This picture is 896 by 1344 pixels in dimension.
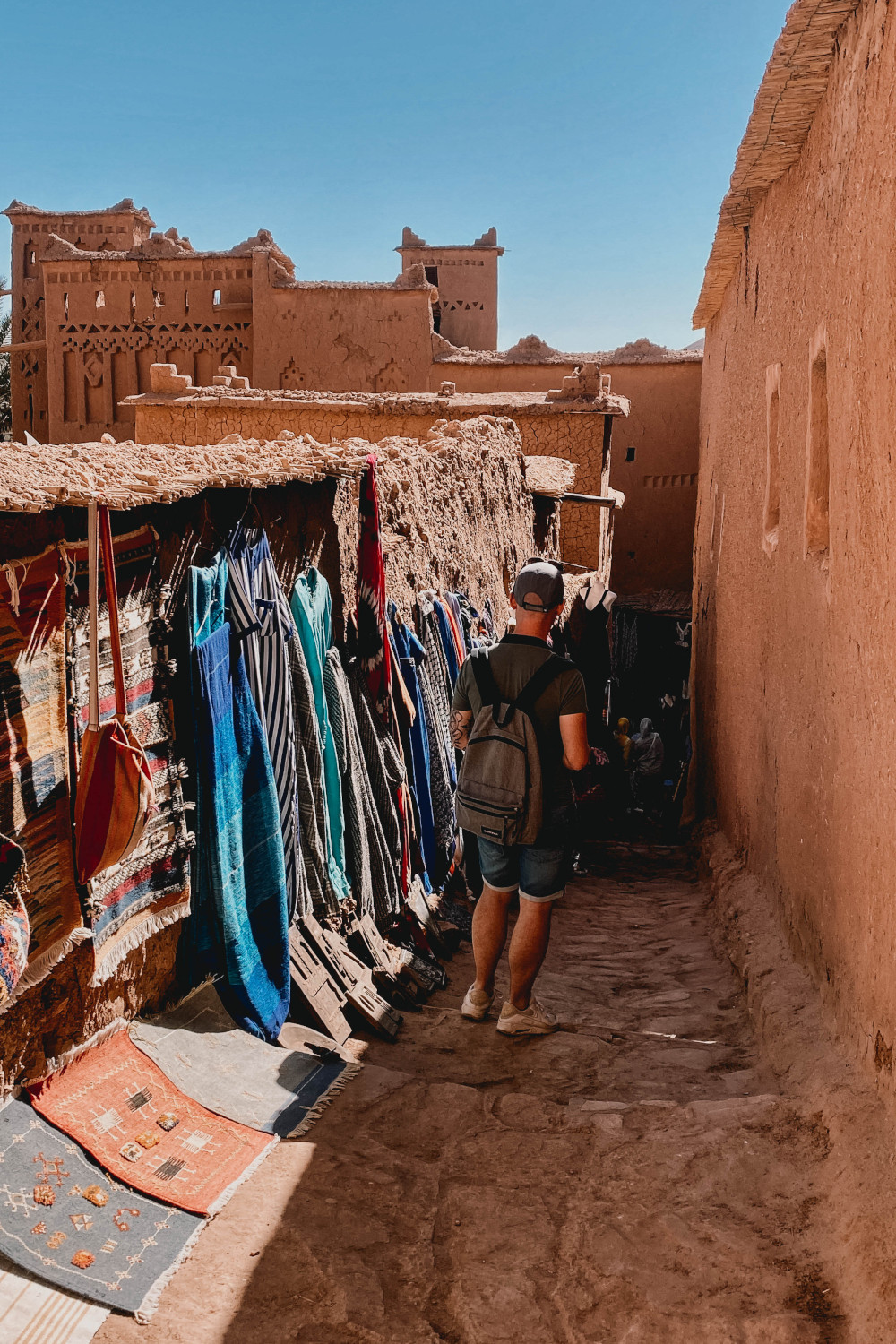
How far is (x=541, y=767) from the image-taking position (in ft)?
12.4

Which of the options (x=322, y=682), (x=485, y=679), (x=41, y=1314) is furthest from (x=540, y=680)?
(x=41, y=1314)

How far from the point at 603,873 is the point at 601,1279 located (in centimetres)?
541

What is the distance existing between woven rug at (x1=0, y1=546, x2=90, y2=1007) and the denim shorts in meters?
1.61

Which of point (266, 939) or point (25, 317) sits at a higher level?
point (25, 317)

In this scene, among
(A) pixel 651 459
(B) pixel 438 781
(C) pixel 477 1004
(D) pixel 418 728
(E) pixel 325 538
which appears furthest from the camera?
(A) pixel 651 459

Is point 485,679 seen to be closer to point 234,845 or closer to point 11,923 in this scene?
point 234,845

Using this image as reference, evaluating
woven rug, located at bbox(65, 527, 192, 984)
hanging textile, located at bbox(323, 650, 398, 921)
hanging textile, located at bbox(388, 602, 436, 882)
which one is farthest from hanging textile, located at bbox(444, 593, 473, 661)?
woven rug, located at bbox(65, 527, 192, 984)

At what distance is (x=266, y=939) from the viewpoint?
359cm

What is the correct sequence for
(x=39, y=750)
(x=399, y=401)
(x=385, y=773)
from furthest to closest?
(x=399, y=401) < (x=385, y=773) < (x=39, y=750)

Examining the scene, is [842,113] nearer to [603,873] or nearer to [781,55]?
[781,55]

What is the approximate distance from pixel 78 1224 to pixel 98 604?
58.5 inches

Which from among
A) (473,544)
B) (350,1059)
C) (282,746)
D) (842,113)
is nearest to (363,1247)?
(350,1059)

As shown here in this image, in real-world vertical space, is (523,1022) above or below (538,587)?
below

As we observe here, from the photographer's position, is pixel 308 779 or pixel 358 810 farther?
pixel 358 810
